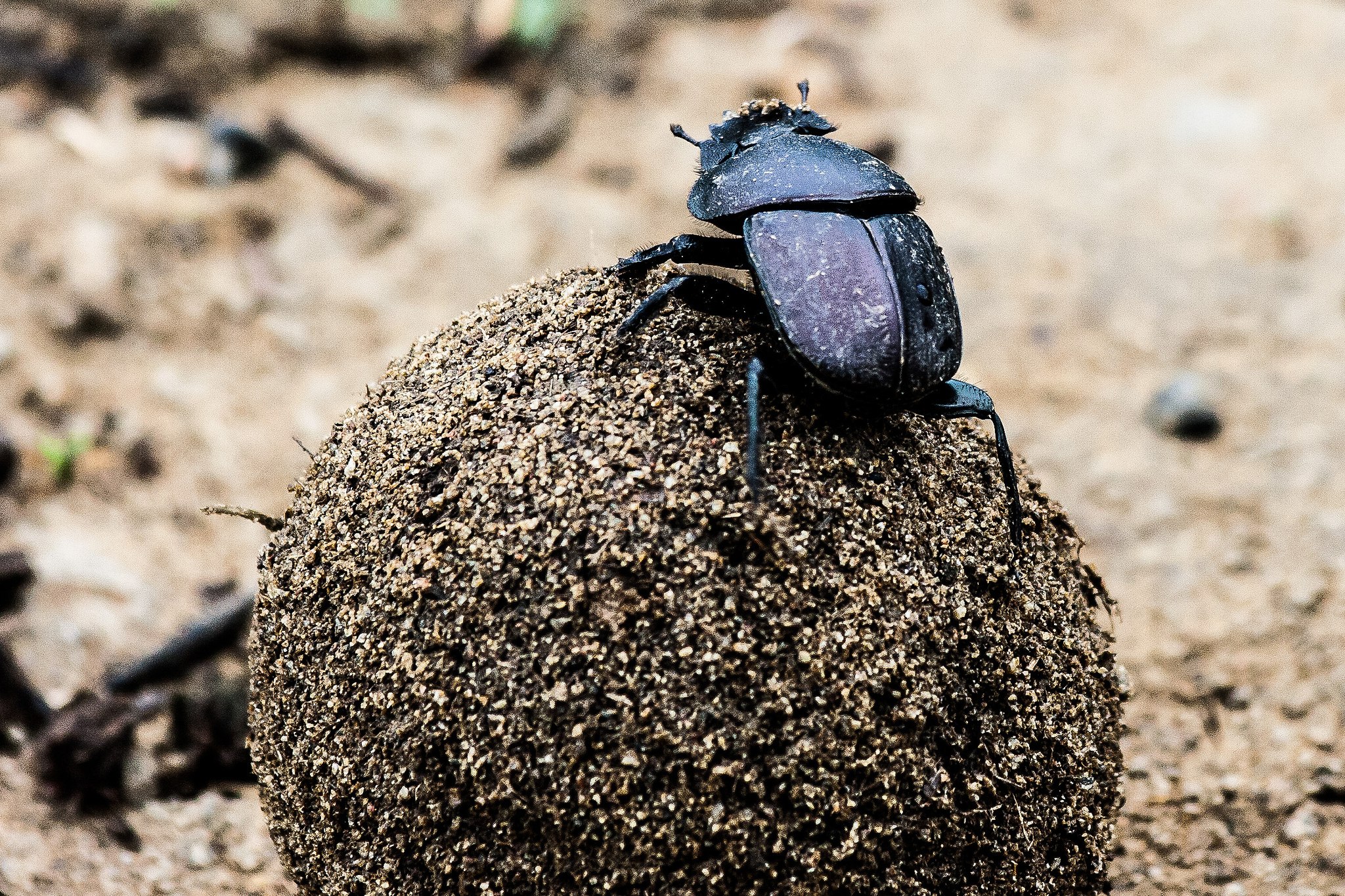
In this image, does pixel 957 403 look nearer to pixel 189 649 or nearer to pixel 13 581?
pixel 189 649

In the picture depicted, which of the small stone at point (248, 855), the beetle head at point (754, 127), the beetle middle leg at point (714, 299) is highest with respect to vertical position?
the beetle head at point (754, 127)

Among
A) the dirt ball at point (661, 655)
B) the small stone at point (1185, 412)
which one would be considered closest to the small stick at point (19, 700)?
the dirt ball at point (661, 655)

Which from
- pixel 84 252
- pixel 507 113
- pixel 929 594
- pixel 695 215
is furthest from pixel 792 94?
pixel 929 594

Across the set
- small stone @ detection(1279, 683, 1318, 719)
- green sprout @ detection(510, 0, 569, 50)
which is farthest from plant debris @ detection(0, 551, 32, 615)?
green sprout @ detection(510, 0, 569, 50)

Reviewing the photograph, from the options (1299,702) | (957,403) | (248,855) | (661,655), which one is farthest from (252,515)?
(1299,702)

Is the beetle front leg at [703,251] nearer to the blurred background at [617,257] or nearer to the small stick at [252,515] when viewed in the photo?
the small stick at [252,515]

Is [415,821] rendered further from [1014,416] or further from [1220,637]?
[1014,416]
